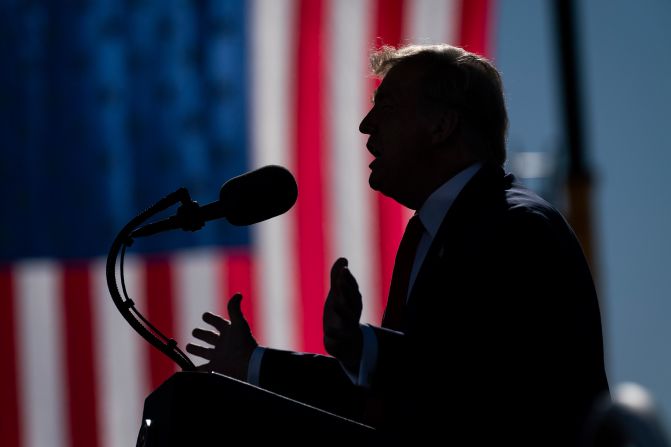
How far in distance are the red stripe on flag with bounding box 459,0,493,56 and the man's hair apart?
20.3 feet

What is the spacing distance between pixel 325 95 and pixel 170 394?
6.64 metres

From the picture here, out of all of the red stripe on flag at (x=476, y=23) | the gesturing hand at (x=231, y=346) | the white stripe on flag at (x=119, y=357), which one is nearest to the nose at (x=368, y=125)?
the gesturing hand at (x=231, y=346)

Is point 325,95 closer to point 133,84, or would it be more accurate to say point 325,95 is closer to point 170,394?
point 133,84

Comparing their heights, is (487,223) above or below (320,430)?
above

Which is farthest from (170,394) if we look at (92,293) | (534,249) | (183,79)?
(183,79)

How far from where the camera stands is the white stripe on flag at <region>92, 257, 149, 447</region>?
25.8 feet

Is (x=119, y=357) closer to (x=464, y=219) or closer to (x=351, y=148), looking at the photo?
(x=351, y=148)

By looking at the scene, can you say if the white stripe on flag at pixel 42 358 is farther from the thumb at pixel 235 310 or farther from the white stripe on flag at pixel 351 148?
the thumb at pixel 235 310

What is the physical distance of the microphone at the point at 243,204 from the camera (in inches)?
93.7

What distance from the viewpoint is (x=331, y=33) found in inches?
338

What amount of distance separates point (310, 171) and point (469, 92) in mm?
5737

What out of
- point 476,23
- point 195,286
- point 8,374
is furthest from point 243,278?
point 476,23

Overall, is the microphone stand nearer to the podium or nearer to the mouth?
the podium

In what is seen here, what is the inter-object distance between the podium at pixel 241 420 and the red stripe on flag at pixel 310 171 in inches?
244
